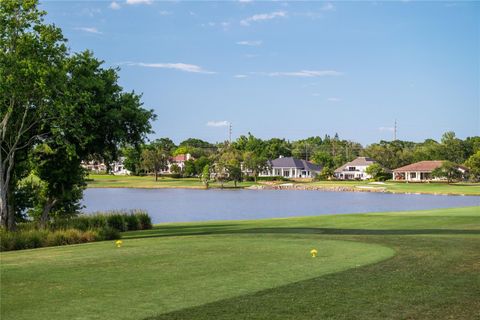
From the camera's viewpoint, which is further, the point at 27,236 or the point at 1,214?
the point at 1,214

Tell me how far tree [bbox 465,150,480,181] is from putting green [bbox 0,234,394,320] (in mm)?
109005

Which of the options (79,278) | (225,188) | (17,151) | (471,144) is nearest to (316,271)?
(79,278)

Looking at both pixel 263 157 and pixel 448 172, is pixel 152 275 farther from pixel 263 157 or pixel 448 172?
pixel 263 157

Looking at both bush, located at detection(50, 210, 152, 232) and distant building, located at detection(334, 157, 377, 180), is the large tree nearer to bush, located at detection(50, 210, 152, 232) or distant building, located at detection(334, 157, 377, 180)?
bush, located at detection(50, 210, 152, 232)

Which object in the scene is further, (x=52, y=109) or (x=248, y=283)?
(x=52, y=109)

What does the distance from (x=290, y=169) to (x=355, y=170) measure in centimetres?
1751

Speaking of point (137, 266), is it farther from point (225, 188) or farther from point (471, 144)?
point (471, 144)

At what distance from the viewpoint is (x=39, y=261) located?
14164 mm

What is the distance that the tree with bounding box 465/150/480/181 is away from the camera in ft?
383

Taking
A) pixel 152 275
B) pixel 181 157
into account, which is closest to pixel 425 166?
pixel 181 157

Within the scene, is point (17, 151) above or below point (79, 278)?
above

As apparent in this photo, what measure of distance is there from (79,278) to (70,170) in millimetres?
19724

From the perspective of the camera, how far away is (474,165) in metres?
118

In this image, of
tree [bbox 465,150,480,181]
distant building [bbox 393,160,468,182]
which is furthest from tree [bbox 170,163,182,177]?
tree [bbox 465,150,480,181]
